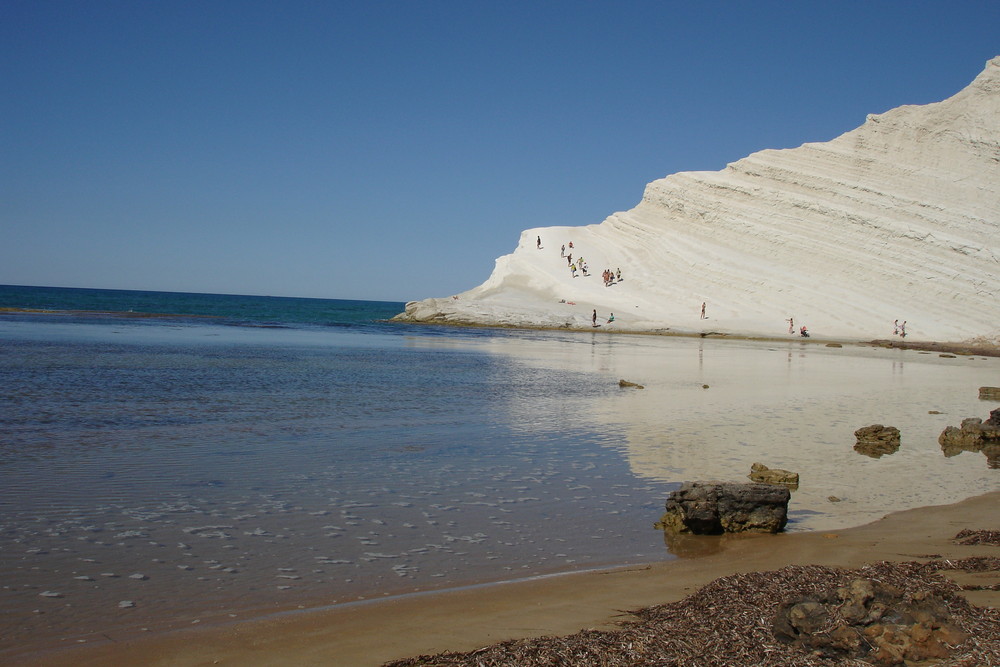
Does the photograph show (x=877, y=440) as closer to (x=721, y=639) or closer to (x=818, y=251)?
(x=721, y=639)

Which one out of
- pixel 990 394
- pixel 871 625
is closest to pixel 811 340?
pixel 990 394

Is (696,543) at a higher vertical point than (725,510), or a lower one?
lower

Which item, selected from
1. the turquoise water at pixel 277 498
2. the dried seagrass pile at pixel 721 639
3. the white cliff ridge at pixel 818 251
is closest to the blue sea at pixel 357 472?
the turquoise water at pixel 277 498

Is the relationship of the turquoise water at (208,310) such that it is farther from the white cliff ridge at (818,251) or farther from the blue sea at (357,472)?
the blue sea at (357,472)

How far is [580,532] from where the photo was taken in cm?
613

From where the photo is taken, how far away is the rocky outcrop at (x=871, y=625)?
11.6 ft

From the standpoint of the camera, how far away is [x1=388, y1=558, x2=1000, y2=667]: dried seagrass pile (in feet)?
11.6

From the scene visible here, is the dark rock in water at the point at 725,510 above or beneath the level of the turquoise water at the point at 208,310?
beneath

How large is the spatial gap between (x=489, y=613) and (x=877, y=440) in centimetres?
778

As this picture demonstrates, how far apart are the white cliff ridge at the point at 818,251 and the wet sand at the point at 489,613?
36.2m

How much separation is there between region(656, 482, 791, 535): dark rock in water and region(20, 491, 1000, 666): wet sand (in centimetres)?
24

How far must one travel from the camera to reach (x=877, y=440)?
1036 centimetres

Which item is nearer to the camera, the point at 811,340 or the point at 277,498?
the point at 277,498

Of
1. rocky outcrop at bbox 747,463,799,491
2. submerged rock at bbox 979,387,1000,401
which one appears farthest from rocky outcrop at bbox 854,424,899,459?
submerged rock at bbox 979,387,1000,401
